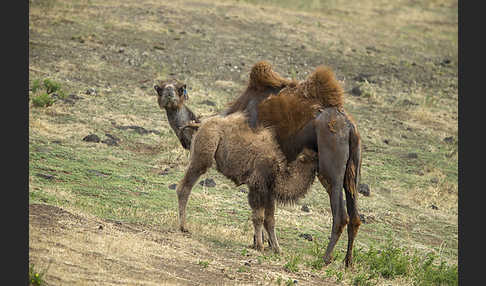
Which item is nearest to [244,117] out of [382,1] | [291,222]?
[291,222]

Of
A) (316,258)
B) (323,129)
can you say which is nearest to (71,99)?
(323,129)

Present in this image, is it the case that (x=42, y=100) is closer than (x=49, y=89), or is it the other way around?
(x=42, y=100)

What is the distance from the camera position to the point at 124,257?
7984 millimetres

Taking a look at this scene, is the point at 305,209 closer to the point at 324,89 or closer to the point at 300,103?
the point at 300,103

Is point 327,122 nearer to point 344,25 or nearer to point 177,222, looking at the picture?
point 177,222

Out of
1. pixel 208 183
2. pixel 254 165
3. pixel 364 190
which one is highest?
pixel 254 165

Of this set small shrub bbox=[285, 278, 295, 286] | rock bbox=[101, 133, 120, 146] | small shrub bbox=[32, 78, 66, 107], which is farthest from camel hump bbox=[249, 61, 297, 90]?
small shrub bbox=[32, 78, 66, 107]

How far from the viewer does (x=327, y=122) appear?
391 inches

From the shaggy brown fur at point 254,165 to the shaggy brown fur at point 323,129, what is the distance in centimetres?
23

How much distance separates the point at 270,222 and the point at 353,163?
1492 mm

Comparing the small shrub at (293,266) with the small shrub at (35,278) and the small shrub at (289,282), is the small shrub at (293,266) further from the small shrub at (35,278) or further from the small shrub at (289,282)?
the small shrub at (35,278)

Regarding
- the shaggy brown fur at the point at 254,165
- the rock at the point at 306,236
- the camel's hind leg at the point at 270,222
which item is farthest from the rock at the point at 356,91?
the camel's hind leg at the point at 270,222

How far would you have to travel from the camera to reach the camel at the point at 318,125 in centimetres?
976

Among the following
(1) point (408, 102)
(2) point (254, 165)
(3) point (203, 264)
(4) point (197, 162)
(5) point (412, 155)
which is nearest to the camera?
(3) point (203, 264)
